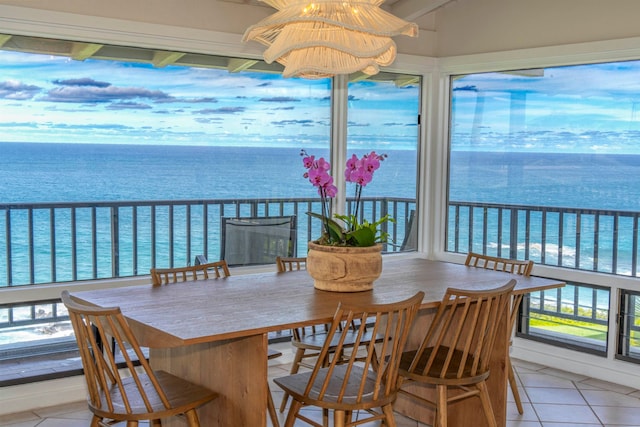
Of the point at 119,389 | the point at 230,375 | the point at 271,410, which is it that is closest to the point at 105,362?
the point at 119,389

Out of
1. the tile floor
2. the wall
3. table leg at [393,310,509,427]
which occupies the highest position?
the wall

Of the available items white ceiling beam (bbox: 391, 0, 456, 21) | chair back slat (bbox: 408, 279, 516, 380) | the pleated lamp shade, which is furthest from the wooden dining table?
white ceiling beam (bbox: 391, 0, 456, 21)

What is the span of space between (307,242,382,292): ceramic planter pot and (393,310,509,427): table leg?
68cm

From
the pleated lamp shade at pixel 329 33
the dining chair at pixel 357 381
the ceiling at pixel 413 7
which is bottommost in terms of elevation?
the dining chair at pixel 357 381

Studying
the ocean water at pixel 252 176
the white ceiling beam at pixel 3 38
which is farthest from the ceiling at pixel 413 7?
the white ceiling beam at pixel 3 38

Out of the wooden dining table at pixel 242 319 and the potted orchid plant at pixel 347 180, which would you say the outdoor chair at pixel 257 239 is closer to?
the wooden dining table at pixel 242 319

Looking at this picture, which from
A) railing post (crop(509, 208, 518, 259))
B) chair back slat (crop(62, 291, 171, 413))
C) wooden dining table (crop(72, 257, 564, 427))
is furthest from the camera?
railing post (crop(509, 208, 518, 259))

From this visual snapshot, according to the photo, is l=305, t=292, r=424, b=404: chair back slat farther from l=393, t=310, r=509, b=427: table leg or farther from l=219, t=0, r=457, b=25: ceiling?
l=219, t=0, r=457, b=25: ceiling

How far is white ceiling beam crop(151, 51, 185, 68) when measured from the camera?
14.5ft

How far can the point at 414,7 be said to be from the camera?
512 centimetres

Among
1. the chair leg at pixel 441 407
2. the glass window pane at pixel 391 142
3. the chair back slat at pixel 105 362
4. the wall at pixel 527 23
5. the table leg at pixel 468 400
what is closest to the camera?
the chair back slat at pixel 105 362

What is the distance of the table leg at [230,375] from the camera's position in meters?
2.69

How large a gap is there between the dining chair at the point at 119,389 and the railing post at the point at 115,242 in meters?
1.60

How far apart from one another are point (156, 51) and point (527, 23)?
2.56 m
